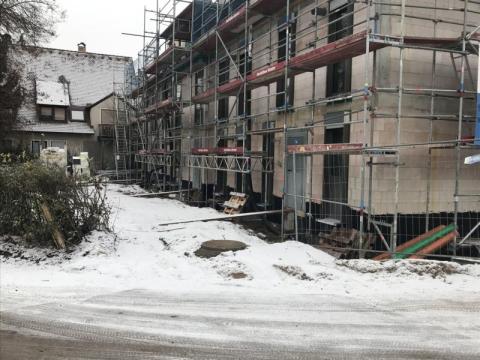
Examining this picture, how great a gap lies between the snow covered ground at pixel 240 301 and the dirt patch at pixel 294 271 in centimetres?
2

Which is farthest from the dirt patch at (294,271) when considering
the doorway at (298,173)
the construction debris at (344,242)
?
the doorway at (298,173)

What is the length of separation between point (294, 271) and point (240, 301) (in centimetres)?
139

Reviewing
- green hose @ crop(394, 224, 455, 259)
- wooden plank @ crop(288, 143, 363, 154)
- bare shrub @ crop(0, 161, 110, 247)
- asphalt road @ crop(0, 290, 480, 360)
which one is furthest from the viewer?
green hose @ crop(394, 224, 455, 259)

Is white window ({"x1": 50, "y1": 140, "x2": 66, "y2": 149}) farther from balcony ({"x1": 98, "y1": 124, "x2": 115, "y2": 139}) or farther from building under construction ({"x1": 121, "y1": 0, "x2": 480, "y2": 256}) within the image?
building under construction ({"x1": 121, "y1": 0, "x2": 480, "y2": 256})

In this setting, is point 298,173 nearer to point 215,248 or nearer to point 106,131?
point 215,248

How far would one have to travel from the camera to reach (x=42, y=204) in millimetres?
7676

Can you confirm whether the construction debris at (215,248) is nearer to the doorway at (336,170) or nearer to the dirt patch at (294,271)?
the dirt patch at (294,271)

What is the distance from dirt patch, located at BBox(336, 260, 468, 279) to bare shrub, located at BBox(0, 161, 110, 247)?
182 inches

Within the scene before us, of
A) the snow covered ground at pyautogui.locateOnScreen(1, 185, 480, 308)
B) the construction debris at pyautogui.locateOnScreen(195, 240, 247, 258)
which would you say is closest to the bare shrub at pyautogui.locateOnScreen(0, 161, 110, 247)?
the snow covered ground at pyautogui.locateOnScreen(1, 185, 480, 308)

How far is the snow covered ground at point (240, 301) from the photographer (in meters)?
4.49

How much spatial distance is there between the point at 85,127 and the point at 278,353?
1350 inches

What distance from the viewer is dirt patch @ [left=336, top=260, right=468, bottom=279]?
21.7 ft

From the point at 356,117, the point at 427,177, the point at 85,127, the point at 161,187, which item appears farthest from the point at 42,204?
the point at 85,127

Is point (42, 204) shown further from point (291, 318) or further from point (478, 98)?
A: point (478, 98)
